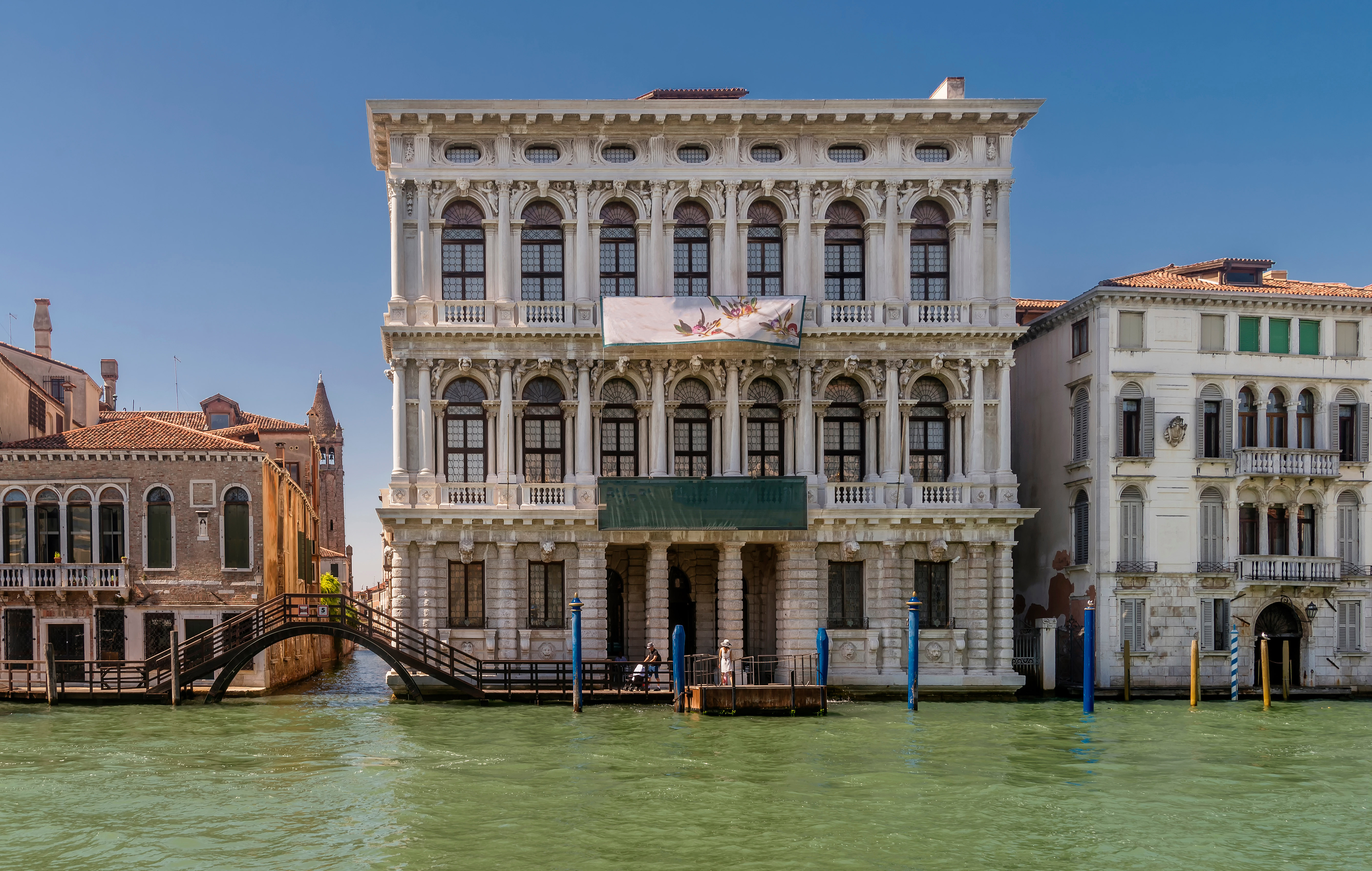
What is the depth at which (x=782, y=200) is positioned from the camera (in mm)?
32781

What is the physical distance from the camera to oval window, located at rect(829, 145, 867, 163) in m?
33.1

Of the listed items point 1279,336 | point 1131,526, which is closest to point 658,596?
point 1131,526

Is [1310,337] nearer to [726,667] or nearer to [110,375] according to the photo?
[726,667]

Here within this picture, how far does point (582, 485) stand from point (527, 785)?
12581mm

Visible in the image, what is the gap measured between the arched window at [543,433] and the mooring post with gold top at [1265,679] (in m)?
16.7

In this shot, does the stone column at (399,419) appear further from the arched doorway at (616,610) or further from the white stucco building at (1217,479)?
the white stucco building at (1217,479)

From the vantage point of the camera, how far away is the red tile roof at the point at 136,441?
32688 mm

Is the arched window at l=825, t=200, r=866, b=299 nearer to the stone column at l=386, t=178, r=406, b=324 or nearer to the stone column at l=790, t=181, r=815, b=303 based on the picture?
the stone column at l=790, t=181, r=815, b=303

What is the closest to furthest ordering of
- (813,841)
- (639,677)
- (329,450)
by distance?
(813,841) < (639,677) < (329,450)

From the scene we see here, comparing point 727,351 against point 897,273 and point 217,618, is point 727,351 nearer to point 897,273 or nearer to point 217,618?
point 897,273

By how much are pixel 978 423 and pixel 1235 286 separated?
26.6 ft

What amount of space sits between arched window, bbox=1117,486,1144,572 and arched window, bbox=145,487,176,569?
2309cm

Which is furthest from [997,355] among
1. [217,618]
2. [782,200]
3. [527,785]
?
[217,618]

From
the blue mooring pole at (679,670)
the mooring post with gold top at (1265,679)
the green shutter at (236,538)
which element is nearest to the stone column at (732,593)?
the blue mooring pole at (679,670)
